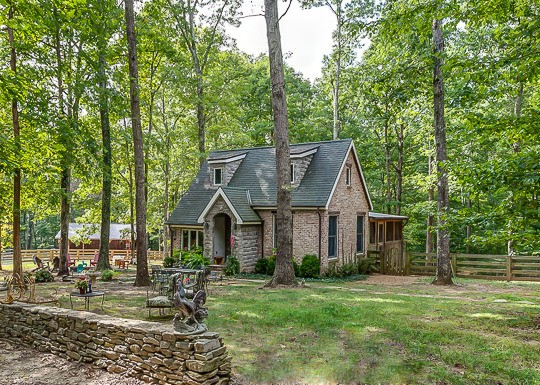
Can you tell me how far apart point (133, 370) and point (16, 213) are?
837 centimetres

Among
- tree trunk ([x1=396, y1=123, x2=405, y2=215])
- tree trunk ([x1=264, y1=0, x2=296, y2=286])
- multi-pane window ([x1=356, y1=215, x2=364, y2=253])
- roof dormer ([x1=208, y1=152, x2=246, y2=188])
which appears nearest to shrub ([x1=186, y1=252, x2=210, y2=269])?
tree trunk ([x1=264, y1=0, x2=296, y2=286])

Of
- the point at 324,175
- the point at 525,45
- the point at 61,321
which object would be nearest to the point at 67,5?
the point at 61,321

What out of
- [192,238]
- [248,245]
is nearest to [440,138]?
[248,245]

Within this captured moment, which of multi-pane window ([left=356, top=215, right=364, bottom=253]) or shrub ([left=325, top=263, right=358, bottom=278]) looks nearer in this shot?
shrub ([left=325, top=263, right=358, bottom=278])

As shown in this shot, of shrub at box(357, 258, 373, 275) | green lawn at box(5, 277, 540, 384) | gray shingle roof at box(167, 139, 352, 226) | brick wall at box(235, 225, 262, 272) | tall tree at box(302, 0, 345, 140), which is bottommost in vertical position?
shrub at box(357, 258, 373, 275)

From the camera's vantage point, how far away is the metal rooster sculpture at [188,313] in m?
6.09

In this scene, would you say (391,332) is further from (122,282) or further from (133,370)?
(122,282)

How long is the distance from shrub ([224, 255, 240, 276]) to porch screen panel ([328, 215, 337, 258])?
4.61 meters

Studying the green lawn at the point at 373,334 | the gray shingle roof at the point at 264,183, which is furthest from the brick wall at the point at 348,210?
the green lawn at the point at 373,334

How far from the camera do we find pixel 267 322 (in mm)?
9055

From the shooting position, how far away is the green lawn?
6094 millimetres

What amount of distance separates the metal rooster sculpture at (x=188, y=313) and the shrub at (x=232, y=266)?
42.2 feet

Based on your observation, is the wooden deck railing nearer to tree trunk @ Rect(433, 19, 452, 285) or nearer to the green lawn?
tree trunk @ Rect(433, 19, 452, 285)

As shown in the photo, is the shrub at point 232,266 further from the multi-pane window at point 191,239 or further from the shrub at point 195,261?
the multi-pane window at point 191,239
